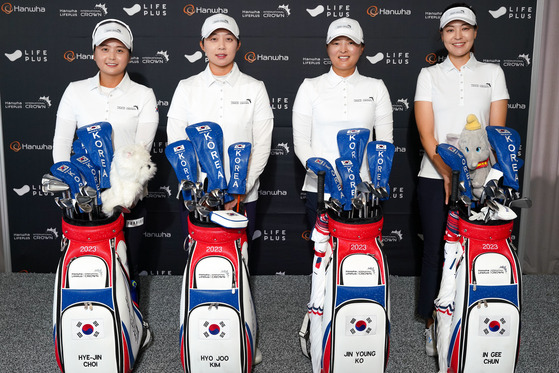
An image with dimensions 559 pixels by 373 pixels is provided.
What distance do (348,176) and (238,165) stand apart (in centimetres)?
43

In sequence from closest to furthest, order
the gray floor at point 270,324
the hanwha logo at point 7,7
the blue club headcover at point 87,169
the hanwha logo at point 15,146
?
the blue club headcover at point 87,169
the gray floor at point 270,324
the hanwha logo at point 7,7
the hanwha logo at point 15,146

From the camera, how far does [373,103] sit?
103 inches

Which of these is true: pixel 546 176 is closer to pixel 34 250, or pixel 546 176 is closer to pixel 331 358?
pixel 331 358

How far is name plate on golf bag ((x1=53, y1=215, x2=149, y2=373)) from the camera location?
2.17m

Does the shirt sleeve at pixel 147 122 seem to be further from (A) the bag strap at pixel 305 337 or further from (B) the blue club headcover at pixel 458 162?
(B) the blue club headcover at pixel 458 162

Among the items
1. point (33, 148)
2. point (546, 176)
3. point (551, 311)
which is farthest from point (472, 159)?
point (33, 148)

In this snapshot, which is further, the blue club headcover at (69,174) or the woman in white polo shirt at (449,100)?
the woman in white polo shirt at (449,100)

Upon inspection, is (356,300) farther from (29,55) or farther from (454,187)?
(29,55)

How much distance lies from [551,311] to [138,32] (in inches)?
111

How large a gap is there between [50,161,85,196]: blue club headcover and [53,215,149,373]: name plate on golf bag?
13 cm

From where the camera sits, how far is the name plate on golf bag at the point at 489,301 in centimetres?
215

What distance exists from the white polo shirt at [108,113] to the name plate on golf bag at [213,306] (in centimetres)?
65

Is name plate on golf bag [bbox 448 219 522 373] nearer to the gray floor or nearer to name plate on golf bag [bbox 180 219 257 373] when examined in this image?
the gray floor

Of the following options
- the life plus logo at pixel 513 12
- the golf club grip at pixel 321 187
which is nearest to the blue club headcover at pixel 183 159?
the golf club grip at pixel 321 187
